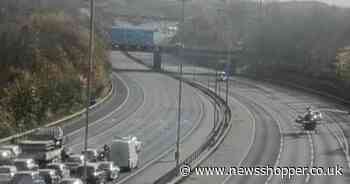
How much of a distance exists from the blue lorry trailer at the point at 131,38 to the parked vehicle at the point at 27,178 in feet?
312

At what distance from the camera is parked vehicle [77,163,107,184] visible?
41.7 meters

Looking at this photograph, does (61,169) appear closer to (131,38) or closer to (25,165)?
(25,165)

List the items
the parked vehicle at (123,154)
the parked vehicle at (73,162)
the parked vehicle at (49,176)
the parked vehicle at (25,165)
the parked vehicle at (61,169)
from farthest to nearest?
the parked vehicle at (123,154), the parked vehicle at (73,162), the parked vehicle at (25,165), the parked vehicle at (61,169), the parked vehicle at (49,176)

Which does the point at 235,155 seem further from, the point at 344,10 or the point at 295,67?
the point at 344,10

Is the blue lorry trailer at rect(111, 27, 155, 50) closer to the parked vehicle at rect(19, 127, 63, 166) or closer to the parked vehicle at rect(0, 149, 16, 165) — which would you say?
the parked vehicle at rect(19, 127, 63, 166)

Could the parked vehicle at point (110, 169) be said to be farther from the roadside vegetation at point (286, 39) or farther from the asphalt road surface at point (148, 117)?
the roadside vegetation at point (286, 39)

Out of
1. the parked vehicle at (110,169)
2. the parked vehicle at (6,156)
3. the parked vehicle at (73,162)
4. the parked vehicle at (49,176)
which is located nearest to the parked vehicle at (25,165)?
the parked vehicle at (73,162)

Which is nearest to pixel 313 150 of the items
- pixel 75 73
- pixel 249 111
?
pixel 249 111

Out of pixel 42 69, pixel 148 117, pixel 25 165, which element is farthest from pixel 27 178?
pixel 42 69

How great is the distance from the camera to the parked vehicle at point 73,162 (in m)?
Result: 44.7

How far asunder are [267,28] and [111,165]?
126 m

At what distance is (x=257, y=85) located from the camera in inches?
4786

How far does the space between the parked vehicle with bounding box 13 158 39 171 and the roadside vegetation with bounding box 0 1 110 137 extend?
708 inches

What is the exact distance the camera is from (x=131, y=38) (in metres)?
136
